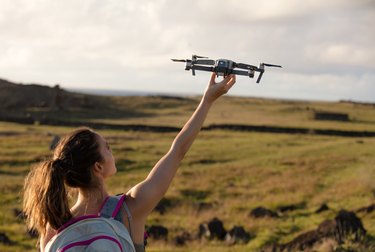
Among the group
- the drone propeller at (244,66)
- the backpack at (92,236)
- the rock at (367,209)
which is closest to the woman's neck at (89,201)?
the backpack at (92,236)

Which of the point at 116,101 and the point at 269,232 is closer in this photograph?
the point at 269,232

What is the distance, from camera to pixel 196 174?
101ft

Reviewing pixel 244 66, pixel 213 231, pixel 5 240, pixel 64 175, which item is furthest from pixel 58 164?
pixel 213 231

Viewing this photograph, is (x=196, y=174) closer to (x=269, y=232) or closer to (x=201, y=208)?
(x=201, y=208)

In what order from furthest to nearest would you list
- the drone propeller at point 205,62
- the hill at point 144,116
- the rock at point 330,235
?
the hill at point 144,116, the rock at point 330,235, the drone propeller at point 205,62

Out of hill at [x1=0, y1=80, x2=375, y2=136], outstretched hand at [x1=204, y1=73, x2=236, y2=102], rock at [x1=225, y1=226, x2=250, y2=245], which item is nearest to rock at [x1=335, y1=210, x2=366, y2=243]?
rock at [x1=225, y1=226, x2=250, y2=245]

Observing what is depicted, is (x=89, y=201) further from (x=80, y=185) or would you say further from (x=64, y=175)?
(x=64, y=175)

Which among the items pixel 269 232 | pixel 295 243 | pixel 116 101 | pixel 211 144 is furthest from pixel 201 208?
pixel 116 101

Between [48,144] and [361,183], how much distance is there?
23.7 metres

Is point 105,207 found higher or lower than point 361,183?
higher

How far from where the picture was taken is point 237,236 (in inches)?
659

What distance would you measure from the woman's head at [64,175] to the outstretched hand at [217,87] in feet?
2.68

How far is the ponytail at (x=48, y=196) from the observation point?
3291 millimetres

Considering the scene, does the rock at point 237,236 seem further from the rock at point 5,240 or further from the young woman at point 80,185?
the young woman at point 80,185
